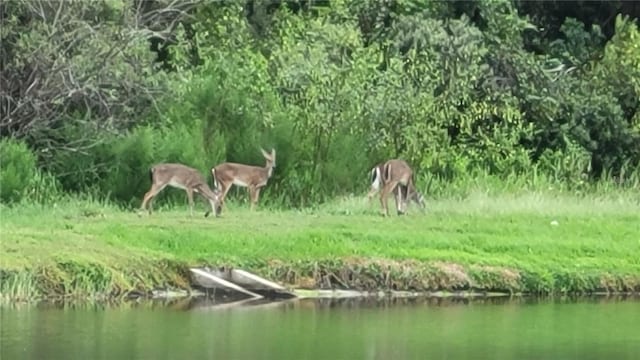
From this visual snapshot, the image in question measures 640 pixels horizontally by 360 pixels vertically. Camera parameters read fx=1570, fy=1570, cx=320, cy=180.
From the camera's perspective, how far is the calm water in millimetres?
15633

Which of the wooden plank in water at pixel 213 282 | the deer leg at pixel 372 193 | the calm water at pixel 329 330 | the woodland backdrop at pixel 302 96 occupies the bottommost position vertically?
the wooden plank in water at pixel 213 282

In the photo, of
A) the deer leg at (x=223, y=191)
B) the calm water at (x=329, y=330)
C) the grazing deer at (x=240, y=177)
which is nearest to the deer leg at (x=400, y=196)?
the grazing deer at (x=240, y=177)

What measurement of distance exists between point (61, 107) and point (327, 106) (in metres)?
4.91

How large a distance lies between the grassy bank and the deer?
58.4 inches

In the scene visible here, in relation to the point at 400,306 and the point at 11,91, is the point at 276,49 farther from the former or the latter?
the point at 400,306

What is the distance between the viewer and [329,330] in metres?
17.4

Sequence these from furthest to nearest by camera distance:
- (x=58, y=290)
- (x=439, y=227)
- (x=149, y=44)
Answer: (x=149, y=44), (x=439, y=227), (x=58, y=290)

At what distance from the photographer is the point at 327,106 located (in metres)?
29.3

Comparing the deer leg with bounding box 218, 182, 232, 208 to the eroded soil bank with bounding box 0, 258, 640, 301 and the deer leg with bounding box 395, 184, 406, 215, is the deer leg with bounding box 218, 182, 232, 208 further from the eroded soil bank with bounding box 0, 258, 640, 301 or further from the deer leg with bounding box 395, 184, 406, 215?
the eroded soil bank with bounding box 0, 258, 640, 301

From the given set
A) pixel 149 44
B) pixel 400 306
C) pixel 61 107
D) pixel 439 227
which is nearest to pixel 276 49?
pixel 149 44

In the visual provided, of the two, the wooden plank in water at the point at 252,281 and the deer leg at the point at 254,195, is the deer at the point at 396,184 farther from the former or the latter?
the wooden plank in water at the point at 252,281

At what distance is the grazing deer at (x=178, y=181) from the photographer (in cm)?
2567

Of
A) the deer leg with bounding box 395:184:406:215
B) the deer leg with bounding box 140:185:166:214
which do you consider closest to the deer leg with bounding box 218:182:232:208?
the deer leg with bounding box 140:185:166:214

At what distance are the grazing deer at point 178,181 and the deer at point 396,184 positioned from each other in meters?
2.71
